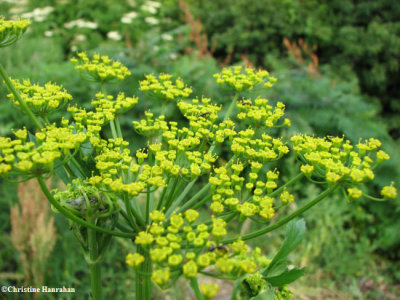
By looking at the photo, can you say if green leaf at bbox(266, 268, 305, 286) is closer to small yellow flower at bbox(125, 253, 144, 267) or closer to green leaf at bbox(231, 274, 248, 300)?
green leaf at bbox(231, 274, 248, 300)

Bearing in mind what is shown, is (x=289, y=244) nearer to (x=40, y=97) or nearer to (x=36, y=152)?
(x=36, y=152)

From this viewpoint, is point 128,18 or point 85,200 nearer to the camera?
point 85,200

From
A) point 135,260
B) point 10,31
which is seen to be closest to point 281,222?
point 135,260

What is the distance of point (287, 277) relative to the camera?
1393 millimetres

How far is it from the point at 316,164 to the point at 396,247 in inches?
165

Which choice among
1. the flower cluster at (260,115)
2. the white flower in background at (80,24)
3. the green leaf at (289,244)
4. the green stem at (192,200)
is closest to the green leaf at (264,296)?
the green leaf at (289,244)

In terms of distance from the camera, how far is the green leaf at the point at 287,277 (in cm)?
138

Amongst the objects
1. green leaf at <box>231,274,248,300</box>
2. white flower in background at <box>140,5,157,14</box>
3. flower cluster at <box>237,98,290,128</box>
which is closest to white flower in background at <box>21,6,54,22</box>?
white flower in background at <box>140,5,157,14</box>

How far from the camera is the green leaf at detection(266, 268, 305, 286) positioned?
1381 mm

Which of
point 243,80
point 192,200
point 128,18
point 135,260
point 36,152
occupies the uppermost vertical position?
point 36,152

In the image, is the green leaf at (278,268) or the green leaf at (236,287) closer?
the green leaf at (236,287)

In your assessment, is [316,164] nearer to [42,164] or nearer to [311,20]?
[42,164]

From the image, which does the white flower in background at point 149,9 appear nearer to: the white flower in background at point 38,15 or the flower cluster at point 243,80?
the white flower in background at point 38,15

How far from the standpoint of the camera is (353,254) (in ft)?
15.9
